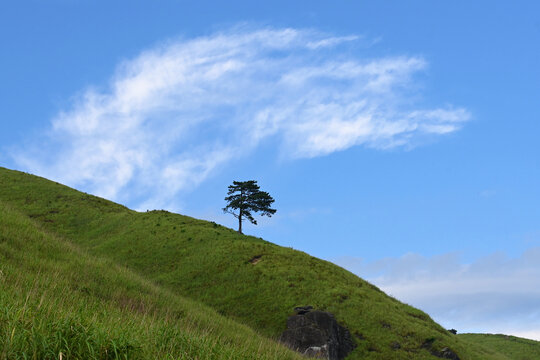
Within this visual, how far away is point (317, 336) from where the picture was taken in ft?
91.1

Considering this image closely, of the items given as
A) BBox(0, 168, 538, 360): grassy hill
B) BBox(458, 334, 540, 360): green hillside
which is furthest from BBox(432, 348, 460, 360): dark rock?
BBox(458, 334, 540, 360): green hillside

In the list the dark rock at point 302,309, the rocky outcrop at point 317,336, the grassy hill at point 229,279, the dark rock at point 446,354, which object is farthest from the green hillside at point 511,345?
the dark rock at point 302,309

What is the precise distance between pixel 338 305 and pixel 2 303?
96.4 ft

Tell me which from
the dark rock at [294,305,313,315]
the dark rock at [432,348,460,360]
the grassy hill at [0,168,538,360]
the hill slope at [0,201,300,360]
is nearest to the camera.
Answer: the hill slope at [0,201,300,360]

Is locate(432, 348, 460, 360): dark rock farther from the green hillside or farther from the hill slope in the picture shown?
the green hillside

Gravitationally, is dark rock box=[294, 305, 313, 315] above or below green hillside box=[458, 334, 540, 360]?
below

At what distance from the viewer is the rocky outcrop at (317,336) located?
27188mm

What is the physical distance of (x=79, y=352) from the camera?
6352 millimetres

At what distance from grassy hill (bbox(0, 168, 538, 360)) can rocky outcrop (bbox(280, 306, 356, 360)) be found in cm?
100

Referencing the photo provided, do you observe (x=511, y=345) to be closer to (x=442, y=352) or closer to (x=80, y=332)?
(x=442, y=352)

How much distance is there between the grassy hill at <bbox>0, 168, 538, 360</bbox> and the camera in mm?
25109

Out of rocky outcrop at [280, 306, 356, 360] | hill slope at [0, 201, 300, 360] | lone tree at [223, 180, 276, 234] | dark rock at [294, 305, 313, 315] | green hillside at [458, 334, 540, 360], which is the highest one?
lone tree at [223, 180, 276, 234]

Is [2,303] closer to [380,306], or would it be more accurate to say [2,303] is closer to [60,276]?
[60,276]

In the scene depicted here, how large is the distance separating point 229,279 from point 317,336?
38.2ft
